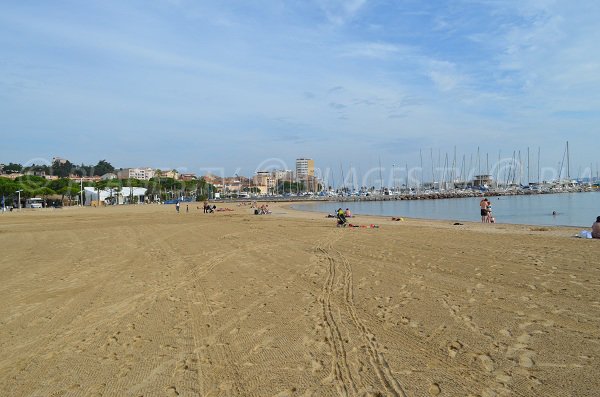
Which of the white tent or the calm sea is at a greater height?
the white tent

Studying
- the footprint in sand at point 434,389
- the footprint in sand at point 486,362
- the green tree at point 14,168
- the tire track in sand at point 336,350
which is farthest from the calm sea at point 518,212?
the green tree at point 14,168

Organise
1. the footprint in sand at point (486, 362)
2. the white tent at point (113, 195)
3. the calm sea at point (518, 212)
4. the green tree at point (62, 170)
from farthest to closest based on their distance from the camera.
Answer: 1. the green tree at point (62, 170)
2. the white tent at point (113, 195)
3. the calm sea at point (518, 212)
4. the footprint in sand at point (486, 362)

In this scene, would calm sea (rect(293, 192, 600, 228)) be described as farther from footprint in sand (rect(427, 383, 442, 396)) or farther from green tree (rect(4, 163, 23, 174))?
green tree (rect(4, 163, 23, 174))

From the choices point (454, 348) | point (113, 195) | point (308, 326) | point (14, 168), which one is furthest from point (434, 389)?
point (14, 168)

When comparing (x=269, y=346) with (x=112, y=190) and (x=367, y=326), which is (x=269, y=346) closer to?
(x=367, y=326)

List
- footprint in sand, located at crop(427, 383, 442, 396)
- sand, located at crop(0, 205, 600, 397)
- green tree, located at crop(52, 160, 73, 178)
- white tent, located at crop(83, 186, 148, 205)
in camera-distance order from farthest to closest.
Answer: green tree, located at crop(52, 160, 73, 178)
white tent, located at crop(83, 186, 148, 205)
sand, located at crop(0, 205, 600, 397)
footprint in sand, located at crop(427, 383, 442, 396)

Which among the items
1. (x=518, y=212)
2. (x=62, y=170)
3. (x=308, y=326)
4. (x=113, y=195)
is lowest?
(x=518, y=212)

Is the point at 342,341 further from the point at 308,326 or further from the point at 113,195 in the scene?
the point at 113,195

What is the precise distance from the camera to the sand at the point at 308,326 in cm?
452

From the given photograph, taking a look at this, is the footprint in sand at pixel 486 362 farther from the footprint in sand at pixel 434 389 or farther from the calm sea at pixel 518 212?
the calm sea at pixel 518 212

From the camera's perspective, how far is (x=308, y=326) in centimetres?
632

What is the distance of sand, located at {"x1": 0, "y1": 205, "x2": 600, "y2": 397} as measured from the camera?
4.52 meters

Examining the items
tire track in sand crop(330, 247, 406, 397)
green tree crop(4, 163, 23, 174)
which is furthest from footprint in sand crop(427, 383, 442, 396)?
green tree crop(4, 163, 23, 174)

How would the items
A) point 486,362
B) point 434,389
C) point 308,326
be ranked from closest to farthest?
point 434,389
point 486,362
point 308,326
